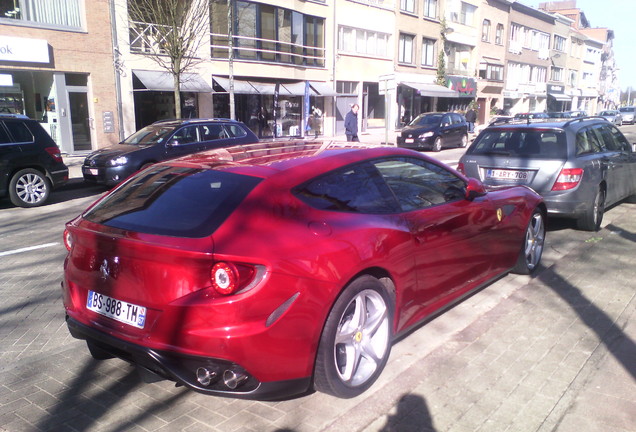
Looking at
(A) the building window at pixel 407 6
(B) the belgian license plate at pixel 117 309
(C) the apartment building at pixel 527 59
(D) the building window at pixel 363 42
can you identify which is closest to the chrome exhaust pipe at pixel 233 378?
(B) the belgian license plate at pixel 117 309

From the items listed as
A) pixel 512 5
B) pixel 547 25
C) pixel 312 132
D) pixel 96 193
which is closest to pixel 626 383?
pixel 96 193

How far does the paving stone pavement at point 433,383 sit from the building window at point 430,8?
1364 inches

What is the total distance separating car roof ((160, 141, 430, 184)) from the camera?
3.37 meters

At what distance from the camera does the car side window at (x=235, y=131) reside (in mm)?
13227

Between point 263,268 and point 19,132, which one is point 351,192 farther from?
point 19,132

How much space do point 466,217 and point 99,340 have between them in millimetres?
2868

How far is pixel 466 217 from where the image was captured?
437 centimetres

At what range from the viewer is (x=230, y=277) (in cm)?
272

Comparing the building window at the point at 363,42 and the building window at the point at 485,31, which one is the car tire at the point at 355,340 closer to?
the building window at the point at 363,42

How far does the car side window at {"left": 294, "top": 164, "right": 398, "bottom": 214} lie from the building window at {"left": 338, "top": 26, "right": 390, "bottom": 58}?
27.1 meters

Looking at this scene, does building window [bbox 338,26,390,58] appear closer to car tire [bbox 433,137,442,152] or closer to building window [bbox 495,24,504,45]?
car tire [bbox 433,137,442,152]

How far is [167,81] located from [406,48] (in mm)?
18999

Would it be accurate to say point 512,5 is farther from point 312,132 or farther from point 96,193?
point 96,193

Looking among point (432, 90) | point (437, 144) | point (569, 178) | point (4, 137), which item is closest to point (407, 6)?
point (432, 90)
